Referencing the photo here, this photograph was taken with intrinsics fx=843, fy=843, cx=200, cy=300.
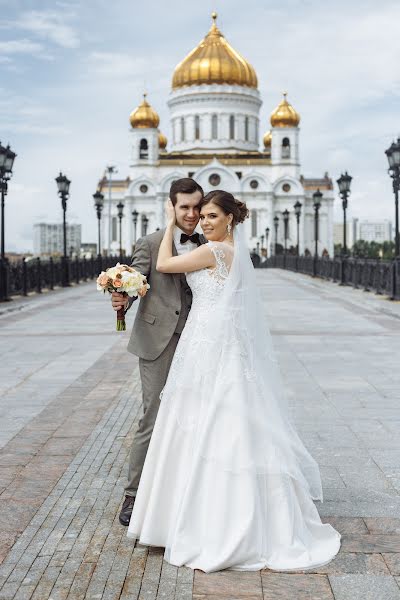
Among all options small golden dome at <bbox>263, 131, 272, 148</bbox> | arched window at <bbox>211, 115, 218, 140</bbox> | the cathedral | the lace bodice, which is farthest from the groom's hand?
small golden dome at <bbox>263, 131, 272, 148</bbox>

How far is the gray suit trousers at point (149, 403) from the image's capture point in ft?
14.3

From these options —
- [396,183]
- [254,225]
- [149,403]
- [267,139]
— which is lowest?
[149,403]

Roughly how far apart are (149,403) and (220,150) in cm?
9333

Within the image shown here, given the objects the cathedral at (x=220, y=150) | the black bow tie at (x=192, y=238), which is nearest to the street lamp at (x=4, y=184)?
the black bow tie at (x=192, y=238)

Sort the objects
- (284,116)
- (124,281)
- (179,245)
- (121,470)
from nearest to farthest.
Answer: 1. (124,281)
2. (179,245)
3. (121,470)
4. (284,116)

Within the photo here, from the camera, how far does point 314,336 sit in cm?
1265

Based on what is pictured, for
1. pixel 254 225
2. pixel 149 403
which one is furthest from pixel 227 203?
pixel 254 225

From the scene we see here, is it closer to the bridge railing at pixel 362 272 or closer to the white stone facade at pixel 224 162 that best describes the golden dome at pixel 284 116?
the white stone facade at pixel 224 162

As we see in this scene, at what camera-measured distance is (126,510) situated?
4.36m

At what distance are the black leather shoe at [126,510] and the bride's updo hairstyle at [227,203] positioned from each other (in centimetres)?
154

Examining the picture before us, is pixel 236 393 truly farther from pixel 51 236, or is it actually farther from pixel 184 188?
pixel 51 236

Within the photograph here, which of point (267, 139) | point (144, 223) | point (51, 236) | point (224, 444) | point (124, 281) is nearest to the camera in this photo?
point (224, 444)

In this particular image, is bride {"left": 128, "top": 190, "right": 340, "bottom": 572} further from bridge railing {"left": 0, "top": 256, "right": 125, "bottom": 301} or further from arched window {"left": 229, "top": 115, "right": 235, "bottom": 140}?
arched window {"left": 229, "top": 115, "right": 235, "bottom": 140}

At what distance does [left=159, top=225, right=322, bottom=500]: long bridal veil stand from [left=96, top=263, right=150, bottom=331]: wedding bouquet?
1.20ft
